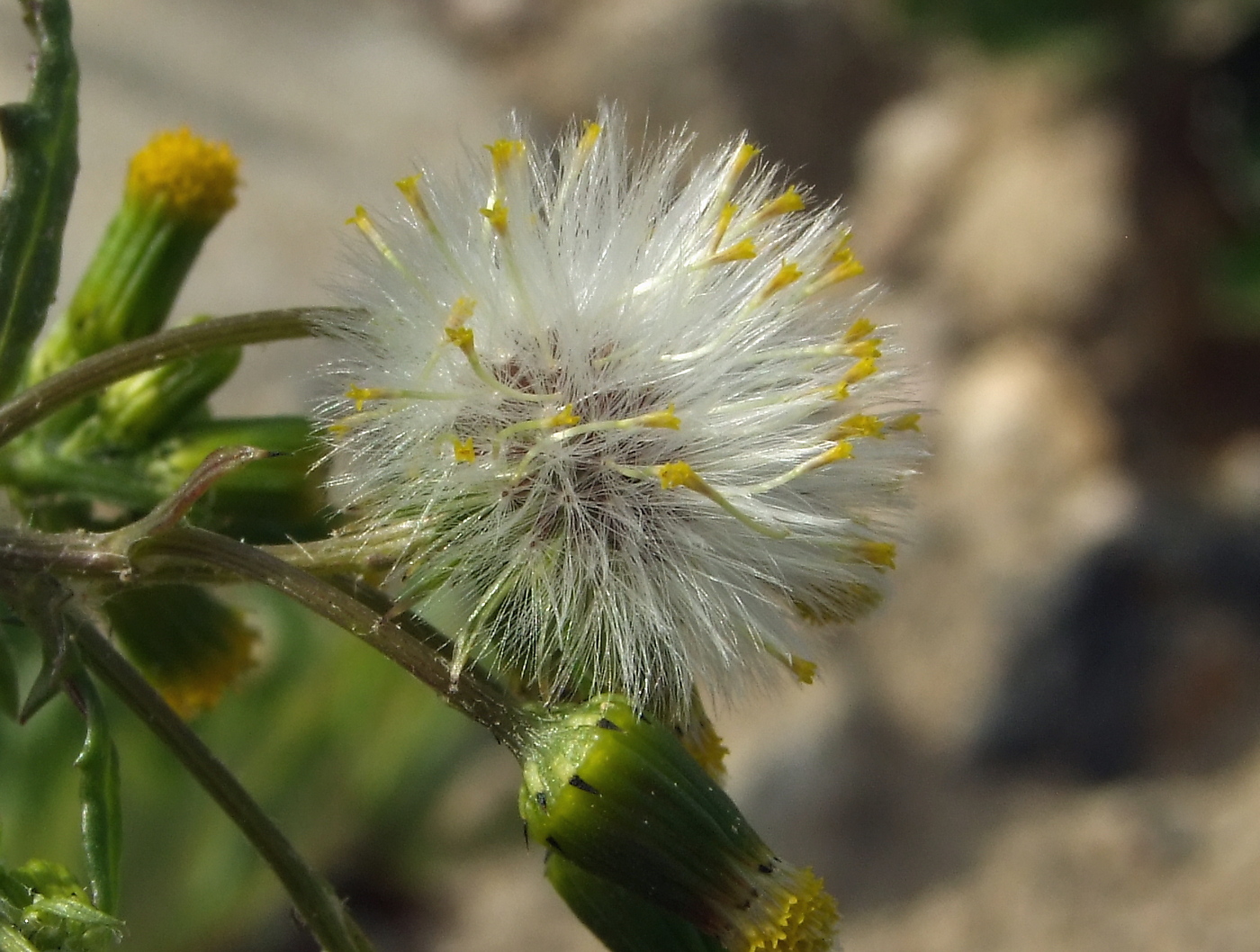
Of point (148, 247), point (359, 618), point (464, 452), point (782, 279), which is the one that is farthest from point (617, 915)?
point (148, 247)

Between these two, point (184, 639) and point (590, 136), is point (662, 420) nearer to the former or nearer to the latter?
point (590, 136)

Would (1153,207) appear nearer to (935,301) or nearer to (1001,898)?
(935,301)

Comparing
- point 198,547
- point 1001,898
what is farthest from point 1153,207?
point 198,547

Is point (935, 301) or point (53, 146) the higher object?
point (935, 301)

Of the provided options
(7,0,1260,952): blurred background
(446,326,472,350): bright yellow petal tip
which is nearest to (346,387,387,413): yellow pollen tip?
(446,326,472,350): bright yellow petal tip

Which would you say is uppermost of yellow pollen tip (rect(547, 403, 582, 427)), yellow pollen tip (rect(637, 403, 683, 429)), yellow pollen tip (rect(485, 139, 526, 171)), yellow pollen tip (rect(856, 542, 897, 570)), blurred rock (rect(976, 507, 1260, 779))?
blurred rock (rect(976, 507, 1260, 779))

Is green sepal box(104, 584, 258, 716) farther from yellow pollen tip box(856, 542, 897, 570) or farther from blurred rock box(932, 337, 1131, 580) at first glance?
blurred rock box(932, 337, 1131, 580)

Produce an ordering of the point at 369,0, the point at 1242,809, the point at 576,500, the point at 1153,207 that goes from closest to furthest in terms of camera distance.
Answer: the point at 576,500 < the point at 1242,809 < the point at 1153,207 < the point at 369,0
